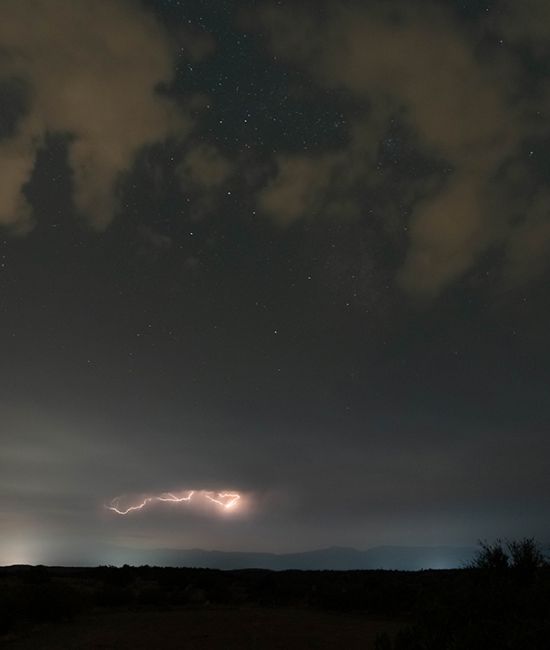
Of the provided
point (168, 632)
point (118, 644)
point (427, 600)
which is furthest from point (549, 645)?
point (168, 632)

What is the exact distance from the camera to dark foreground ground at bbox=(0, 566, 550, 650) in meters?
8.96

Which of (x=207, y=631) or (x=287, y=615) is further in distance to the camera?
(x=287, y=615)

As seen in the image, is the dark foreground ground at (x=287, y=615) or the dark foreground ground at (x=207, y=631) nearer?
the dark foreground ground at (x=287, y=615)

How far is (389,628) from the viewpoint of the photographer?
19.3 metres

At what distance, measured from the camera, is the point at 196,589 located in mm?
30750

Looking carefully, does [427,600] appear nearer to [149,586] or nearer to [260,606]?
[260,606]

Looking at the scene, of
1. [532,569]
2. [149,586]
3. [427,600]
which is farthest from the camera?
[149,586]

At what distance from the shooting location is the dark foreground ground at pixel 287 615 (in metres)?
8.96

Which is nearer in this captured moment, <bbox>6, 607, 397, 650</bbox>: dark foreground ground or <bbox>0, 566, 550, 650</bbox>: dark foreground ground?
<bbox>0, 566, 550, 650</bbox>: dark foreground ground

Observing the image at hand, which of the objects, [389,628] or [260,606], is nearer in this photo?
[389,628]

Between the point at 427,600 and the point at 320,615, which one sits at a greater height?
the point at 427,600

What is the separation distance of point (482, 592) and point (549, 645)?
4.12 meters

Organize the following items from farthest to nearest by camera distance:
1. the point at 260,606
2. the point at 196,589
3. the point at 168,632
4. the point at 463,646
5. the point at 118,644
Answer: the point at 196,589 → the point at 260,606 → the point at 168,632 → the point at 118,644 → the point at 463,646

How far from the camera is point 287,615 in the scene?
2258cm
